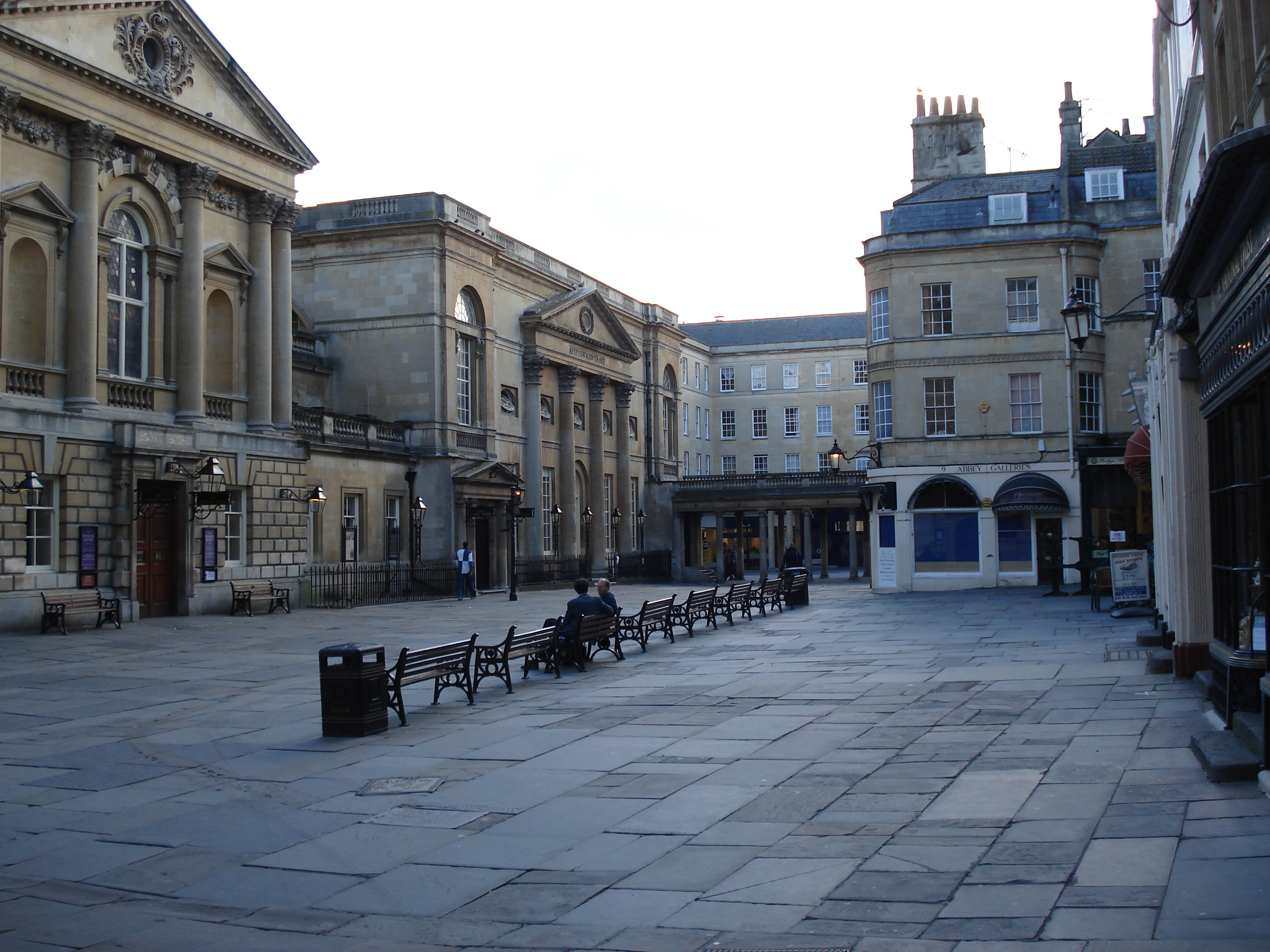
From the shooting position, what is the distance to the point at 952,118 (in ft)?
149

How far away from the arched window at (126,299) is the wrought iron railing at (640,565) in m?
28.3

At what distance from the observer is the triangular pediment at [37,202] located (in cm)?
2484

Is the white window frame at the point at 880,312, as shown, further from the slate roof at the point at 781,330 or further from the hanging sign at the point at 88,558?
the slate roof at the point at 781,330

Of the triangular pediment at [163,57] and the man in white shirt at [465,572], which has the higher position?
the triangular pediment at [163,57]

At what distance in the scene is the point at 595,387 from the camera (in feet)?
183

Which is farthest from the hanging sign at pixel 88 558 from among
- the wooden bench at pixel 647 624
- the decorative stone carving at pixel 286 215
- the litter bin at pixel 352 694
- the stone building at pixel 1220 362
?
the stone building at pixel 1220 362

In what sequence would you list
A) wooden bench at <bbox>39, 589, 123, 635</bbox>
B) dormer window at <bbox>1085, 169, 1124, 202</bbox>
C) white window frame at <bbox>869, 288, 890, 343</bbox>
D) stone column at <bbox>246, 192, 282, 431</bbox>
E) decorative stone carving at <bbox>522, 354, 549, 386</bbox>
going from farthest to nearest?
decorative stone carving at <bbox>522, 354, 549, 386</bbox>
dormer window at <bbox>1085, 169, 1124, 202</bbox>
white window frame at <bbox>869, 288, 890, 343</bbox>
stone column at <bbox>246, 192, 282, 431</bbox>
wooden bench at <bbox>39, 589, 123, 635</bbox>

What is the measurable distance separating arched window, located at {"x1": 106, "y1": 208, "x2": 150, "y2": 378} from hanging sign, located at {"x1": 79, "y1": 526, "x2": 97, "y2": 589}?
13.7 ft

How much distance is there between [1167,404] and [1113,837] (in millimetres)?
8346

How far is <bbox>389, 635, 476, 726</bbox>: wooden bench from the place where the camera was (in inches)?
503

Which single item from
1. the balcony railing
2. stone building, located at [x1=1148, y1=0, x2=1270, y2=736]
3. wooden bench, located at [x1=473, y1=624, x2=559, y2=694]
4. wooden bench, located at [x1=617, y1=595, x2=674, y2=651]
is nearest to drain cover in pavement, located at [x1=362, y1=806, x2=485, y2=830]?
stone building, located at [x1=1148, y1=0, x2=1270, y2=736]

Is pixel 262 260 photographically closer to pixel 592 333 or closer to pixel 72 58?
pixel 72 58

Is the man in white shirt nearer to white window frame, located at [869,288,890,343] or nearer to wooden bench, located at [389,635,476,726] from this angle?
white window frame, located at [869,288,890,343]

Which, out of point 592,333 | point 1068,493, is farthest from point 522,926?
point 592,333
